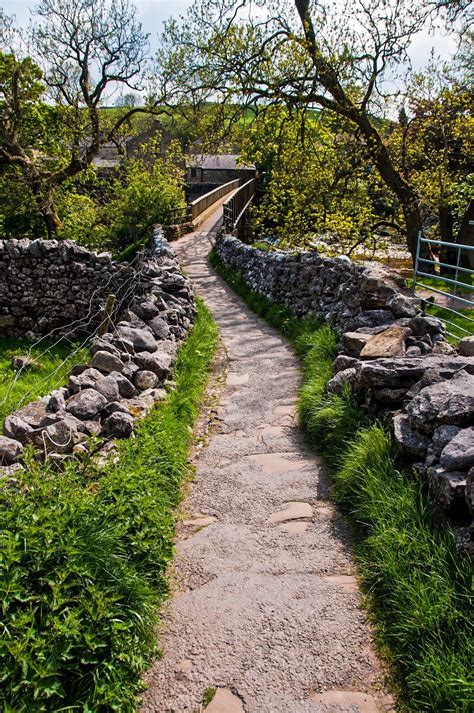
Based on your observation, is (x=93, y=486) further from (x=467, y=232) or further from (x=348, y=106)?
(x=467, y=232)

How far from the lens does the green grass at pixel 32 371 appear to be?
28.2 feet

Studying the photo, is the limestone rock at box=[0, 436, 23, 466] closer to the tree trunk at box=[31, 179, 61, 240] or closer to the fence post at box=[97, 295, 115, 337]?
the fence post at box=[97, 295, 115, 337]

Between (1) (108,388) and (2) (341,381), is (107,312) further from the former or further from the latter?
(2) (341,381)

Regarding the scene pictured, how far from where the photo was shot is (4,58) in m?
20.8

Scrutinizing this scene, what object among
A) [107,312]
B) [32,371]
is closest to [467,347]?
[107,312]

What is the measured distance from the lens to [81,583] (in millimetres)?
2676

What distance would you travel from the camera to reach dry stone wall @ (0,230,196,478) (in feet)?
13.4

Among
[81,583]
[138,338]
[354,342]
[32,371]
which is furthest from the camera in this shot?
[32,371]

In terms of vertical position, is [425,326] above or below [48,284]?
above

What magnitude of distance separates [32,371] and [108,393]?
22.9 ft

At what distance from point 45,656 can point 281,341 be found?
6672 millimetres

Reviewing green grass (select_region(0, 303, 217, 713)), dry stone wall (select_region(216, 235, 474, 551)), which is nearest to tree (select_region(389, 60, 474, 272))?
dry stone wall (select_region(216, 235, 474, 551))

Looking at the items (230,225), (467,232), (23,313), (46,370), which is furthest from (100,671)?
(230,225)

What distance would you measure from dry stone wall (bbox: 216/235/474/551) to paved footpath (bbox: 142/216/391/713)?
754 mm
